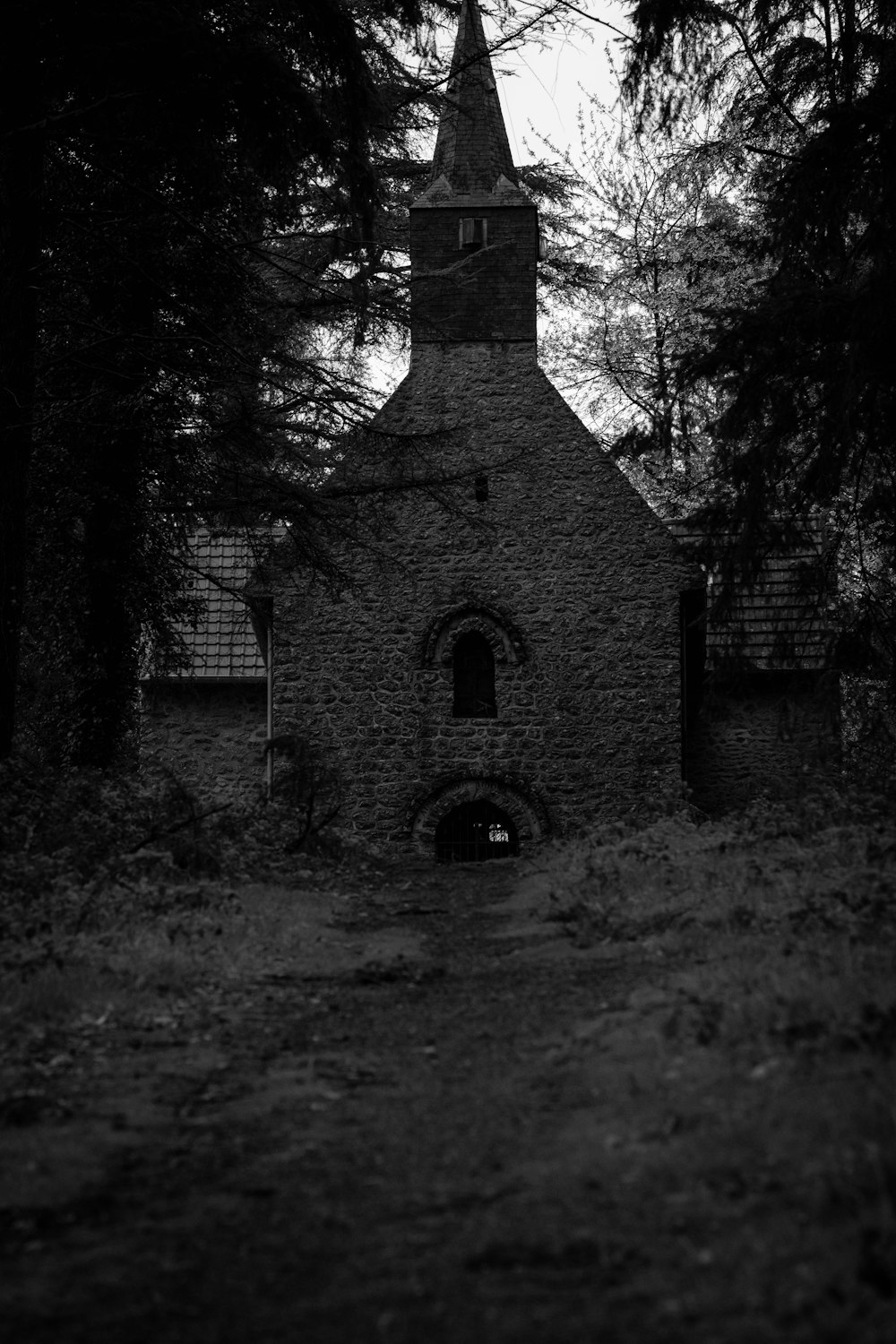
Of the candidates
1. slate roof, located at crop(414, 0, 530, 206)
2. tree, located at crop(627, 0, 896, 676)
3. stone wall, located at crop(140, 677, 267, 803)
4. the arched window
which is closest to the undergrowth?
tree, located at crop(627, 0, 896, 676)

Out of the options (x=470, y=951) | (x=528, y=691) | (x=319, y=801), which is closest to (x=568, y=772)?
(x=528, y=691)

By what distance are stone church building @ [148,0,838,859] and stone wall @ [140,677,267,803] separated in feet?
3.42

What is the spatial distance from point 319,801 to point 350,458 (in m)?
5.13

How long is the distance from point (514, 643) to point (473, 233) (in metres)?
6.94

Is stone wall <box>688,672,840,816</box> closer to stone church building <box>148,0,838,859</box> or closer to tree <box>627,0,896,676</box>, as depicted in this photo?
stone church building <box>148,0,838,859</box>

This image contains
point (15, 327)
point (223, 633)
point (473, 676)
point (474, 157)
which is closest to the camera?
point (15, 327)

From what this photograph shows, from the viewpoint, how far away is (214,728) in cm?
2373

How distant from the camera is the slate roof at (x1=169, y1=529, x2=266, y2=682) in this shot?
77.5 ft

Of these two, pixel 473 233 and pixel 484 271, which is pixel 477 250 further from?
pixel 484 271

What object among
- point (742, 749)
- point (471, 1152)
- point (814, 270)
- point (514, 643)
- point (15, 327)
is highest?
point (814, 270)

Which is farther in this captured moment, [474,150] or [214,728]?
[474,150]

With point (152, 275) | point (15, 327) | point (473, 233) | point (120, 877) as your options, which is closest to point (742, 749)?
point (473, 233)

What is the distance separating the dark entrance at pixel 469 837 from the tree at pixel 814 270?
8.23 metres

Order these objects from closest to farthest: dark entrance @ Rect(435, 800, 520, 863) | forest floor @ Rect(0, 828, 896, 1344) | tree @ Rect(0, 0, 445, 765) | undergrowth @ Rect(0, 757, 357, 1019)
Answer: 1. forest floor @ Rect(0, 828, 896, 1344)
2. undergrowth @ Rect(0, 757, 357, 1019)
3. tree @ Rect(0, 0, 445, 765)
4. dark entrance @ Rect(435, 800, 520, 863)
